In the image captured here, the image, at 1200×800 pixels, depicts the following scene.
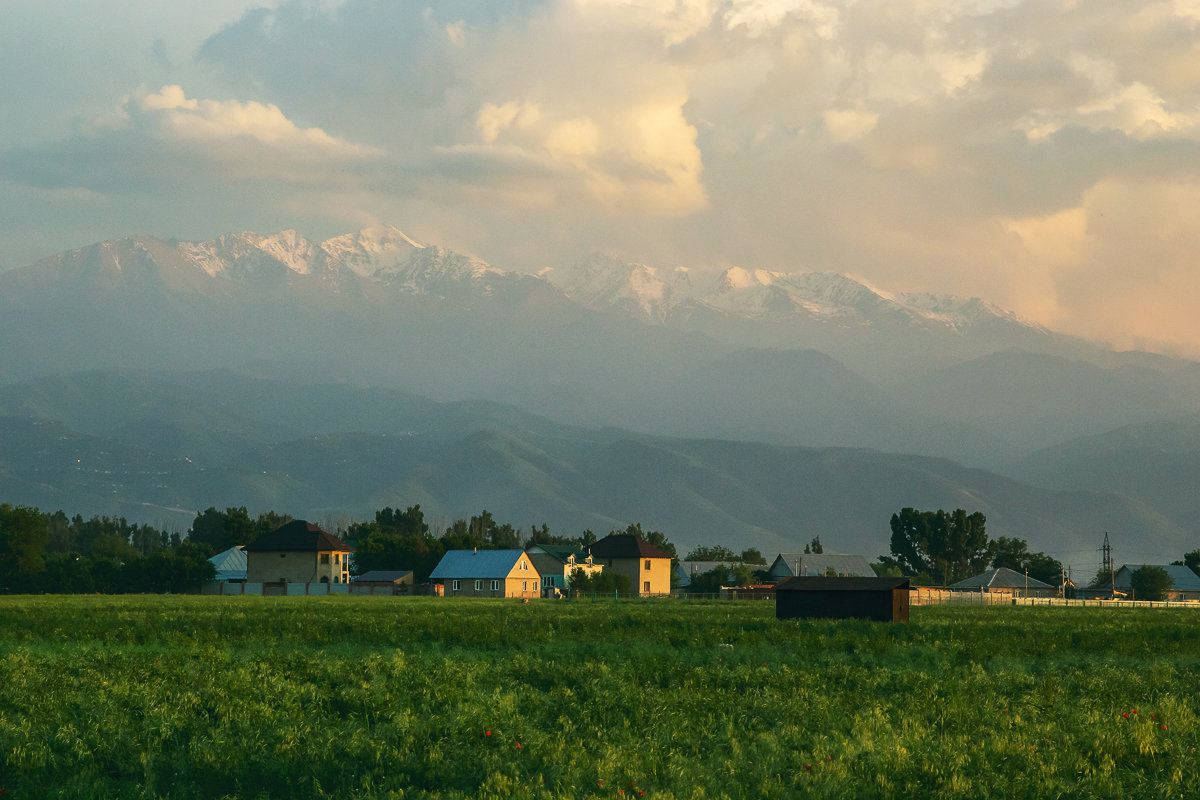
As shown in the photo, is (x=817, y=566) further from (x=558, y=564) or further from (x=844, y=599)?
(x=844, y=599)

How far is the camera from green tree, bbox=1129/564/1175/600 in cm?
15862

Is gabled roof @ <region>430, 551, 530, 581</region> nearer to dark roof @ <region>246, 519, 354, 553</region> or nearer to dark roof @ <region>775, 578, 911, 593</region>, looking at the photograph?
dark roof @ <region>246, 519, 354, 553</region>

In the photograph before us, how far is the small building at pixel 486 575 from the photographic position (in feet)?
432

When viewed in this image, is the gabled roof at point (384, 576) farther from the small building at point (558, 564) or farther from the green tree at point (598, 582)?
the green tree at point (598, 582)

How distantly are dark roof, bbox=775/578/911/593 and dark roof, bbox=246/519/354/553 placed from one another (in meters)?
80.7

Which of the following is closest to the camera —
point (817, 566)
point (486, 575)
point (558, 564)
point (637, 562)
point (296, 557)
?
point (296, 557)

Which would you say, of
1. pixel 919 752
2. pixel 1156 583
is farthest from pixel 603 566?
pixel 919 752

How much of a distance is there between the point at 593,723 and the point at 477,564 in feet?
382

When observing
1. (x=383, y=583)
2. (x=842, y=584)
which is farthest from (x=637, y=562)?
(x=842, y=584)

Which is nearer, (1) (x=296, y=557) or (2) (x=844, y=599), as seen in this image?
(2) (x=844, y=599)

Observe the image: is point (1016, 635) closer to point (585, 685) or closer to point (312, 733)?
point (585, 685)

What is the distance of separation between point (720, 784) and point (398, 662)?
13.3 metres

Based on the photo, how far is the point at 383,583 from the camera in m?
137

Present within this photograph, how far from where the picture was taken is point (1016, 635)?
43.4 m
